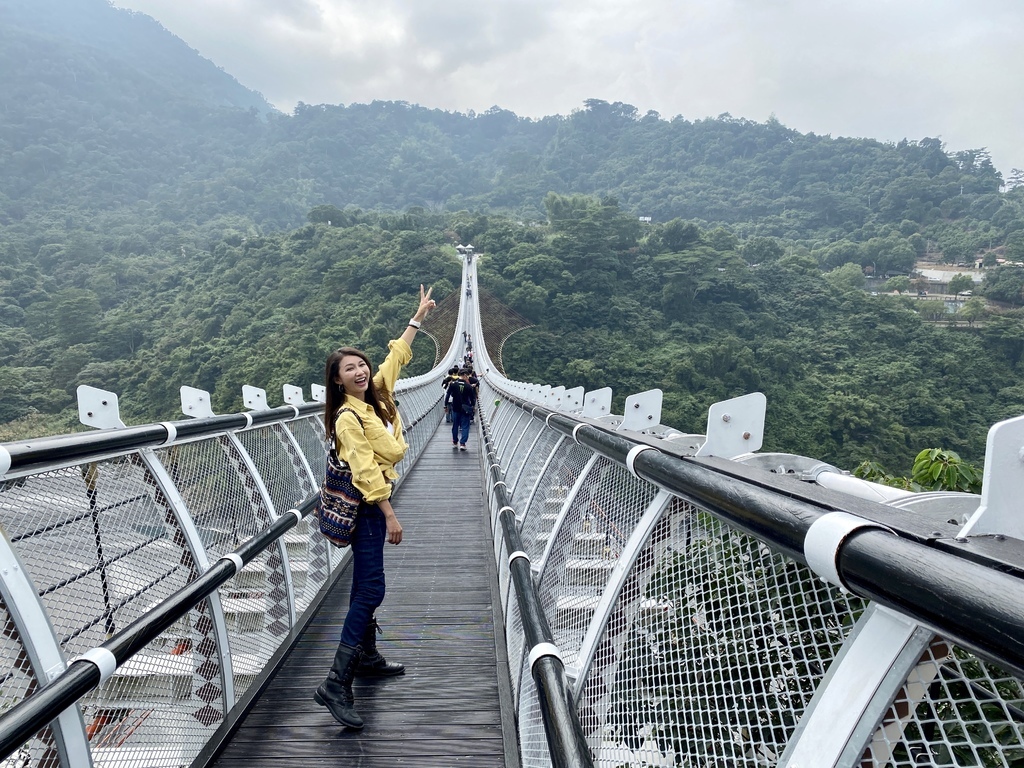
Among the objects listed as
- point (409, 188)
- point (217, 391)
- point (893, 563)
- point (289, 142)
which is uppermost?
point (289, 142)

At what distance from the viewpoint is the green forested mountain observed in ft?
105

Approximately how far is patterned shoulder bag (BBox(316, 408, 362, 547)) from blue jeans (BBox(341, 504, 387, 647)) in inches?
1.9

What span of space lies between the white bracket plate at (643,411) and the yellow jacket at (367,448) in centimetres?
77

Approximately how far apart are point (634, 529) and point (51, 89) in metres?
128

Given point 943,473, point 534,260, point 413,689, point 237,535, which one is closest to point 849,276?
point 534,260

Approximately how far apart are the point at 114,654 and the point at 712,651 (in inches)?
56.2

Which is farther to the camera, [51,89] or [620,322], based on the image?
[51,89]

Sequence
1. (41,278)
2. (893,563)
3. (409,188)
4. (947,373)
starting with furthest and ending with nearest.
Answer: (409,188), (41,278), (947,373), (893,563)

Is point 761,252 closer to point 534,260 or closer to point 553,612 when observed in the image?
point 534,260

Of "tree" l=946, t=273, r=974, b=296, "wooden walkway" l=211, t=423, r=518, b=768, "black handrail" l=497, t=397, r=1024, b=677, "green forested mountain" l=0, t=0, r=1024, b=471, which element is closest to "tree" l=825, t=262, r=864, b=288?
"green forested mountain" l=0, t=0, r=1024, b=471

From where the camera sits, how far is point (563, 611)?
6.07 ft

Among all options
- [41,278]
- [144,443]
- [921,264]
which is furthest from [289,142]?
[144,443]

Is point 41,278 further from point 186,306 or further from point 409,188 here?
point 409,188

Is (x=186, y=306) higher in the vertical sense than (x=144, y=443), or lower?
higher
